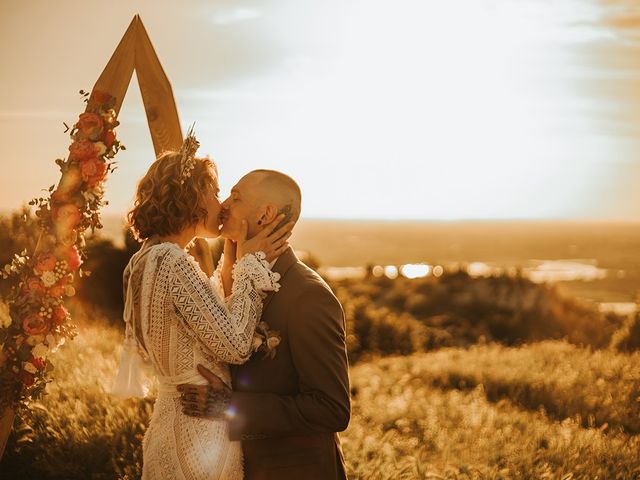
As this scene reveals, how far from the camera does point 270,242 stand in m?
4.11

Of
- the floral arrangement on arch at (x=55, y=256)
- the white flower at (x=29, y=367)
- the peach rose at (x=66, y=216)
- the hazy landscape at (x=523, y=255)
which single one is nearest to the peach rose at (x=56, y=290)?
the floral arrangement on arch at (x=55, y=256)

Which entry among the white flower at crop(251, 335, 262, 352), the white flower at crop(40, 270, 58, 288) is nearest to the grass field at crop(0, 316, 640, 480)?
the white flower at crop(40, 270, 58, 288)

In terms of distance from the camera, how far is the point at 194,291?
3826 mm

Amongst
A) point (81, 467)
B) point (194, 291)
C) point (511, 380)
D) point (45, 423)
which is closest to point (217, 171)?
point (194, 291)

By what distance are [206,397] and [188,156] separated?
1304 mm

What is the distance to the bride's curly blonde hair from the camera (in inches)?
157

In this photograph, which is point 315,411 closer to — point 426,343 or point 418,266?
point 426,343

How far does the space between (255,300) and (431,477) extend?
278cm

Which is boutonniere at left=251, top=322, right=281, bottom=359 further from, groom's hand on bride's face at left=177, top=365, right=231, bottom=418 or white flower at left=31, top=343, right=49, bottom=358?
white flower at left=31, top=343, right=49, bottom=358

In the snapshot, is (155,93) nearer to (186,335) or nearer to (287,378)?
(186,335)

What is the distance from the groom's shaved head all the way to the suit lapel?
8.2 inches

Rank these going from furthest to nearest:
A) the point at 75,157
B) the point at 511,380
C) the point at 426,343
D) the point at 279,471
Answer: the point at 426,343 < the point at 511,380 < the point at 75,157 < the point at 279,471

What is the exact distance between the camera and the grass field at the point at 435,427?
639 centimetres

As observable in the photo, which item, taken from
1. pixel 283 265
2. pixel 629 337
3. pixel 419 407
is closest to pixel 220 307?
pixel 283 265
